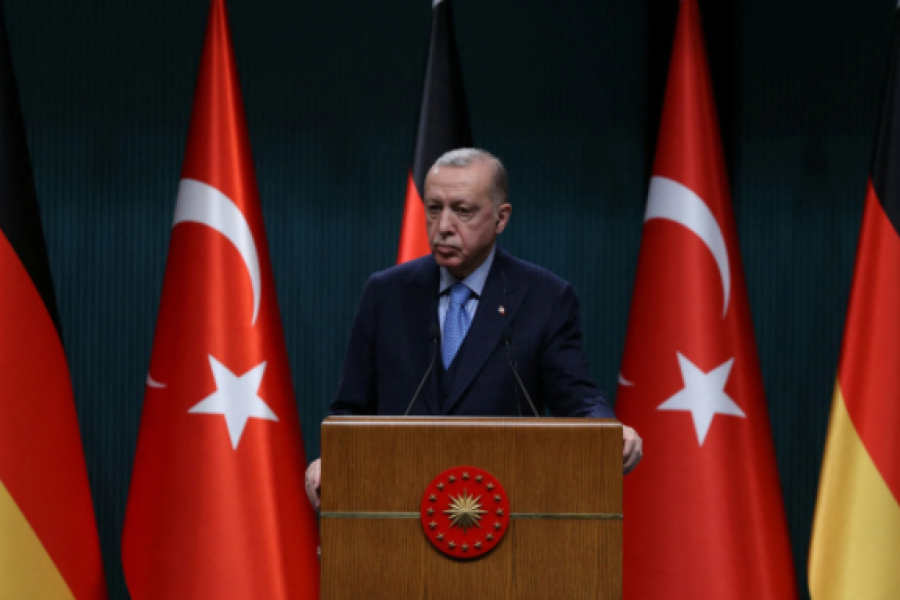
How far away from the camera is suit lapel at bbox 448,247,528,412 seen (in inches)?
76.9

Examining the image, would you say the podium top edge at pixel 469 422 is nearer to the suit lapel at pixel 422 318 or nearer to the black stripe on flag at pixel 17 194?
the suit lapel at pixel 422 318

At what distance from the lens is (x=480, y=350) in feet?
6.46

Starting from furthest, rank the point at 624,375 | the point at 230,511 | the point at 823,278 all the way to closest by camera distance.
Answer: the point at 823,278 → the point at 624,375 → the point at 230,511

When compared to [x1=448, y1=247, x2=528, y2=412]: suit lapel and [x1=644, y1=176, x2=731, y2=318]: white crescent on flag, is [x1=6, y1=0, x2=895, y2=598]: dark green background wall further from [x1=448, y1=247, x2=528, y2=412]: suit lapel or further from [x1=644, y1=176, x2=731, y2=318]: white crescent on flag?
[x1=448, y1=247, x2=528, y2=412]: suit lapel

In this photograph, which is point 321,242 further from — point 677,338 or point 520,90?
point 677,338

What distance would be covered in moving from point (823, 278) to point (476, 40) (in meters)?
1.83

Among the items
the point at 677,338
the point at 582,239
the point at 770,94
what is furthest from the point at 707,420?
the point at 770,94

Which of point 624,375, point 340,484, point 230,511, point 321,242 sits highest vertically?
point 321,242

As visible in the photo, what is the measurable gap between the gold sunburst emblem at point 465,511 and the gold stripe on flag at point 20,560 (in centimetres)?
208

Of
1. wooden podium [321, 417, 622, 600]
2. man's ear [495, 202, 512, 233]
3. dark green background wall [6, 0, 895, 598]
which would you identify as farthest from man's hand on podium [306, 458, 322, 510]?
dark green background wall [6, 0, 895, 598]

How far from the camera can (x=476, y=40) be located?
4.06 metres

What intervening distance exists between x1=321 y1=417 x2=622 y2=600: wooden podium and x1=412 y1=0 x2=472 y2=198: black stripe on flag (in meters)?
1.98

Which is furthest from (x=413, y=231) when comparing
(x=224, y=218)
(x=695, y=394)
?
(x=695, y=394)

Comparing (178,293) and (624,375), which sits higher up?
(178,293)
